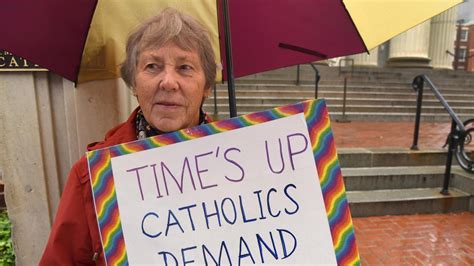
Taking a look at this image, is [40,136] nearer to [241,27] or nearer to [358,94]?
[241,27]

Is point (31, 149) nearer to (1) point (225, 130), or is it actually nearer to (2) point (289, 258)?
(1) point (225, 130)

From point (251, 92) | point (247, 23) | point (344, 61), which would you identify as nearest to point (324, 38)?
point (247, 23)

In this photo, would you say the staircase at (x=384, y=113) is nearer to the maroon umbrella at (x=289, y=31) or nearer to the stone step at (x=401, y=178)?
the stone step at (x=401, y=178)

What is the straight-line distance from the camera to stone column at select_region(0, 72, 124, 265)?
1.98 m

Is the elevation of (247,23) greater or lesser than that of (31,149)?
greater

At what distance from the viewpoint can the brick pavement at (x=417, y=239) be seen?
3215 millimetres

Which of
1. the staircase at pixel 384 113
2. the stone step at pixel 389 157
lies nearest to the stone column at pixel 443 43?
the staircase at pixel 384 113

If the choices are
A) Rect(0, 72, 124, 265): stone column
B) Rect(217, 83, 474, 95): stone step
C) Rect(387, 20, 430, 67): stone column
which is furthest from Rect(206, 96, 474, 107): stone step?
Rect(0, 72, 124, 265): stone column

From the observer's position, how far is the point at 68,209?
A: 1.16 meters

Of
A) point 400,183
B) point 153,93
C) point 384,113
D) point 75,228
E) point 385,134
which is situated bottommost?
point 400,183

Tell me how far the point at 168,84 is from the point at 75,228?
22.0 inches

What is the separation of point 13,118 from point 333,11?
1.78 m

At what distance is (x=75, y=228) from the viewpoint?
1160 millimetres

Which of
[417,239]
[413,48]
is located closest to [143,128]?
[417,239]
